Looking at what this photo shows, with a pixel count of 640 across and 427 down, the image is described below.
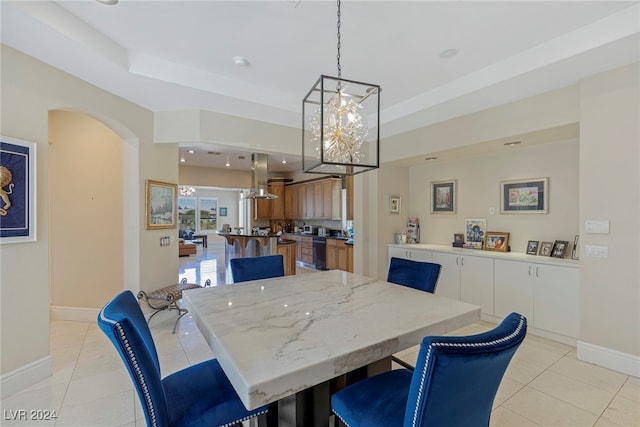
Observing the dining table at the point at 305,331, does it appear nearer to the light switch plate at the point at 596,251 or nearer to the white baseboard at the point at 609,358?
the light switch plate at the point at 596,251

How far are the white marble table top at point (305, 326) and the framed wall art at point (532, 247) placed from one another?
2526 millimetres

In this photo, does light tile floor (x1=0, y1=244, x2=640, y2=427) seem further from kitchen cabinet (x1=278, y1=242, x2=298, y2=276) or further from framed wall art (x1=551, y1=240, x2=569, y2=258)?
kitchen cabinet (x1=278, y1=242, x2=298, y2=276)

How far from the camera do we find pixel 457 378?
0.94 metres

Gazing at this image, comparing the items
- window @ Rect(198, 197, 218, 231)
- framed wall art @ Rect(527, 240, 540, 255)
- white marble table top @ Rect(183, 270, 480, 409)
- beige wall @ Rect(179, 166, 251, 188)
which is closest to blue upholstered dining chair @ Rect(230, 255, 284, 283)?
white marble table top @ Rect(183, 270, 480, 409)

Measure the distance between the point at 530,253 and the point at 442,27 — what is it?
2.95 metres

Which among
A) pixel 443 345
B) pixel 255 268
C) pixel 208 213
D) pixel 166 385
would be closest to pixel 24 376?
pixel 166 385

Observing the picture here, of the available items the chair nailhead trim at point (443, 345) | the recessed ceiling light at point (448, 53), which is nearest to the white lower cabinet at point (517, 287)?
the recessed ceiling light at point (448, 53)

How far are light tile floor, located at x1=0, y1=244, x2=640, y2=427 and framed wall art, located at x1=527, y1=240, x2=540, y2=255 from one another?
1.06 m

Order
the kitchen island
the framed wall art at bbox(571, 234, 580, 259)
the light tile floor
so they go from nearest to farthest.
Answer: the light tile floor, the framed wall art at bbox(571, 234, 580, 259), the kitchen island

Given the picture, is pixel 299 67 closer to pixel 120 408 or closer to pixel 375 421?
pixel 375 421

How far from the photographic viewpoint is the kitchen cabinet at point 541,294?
9.86 feet

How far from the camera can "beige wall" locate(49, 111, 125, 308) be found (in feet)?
12.0

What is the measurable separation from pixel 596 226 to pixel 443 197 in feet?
7.17

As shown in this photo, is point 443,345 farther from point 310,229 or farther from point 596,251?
point 310,229
